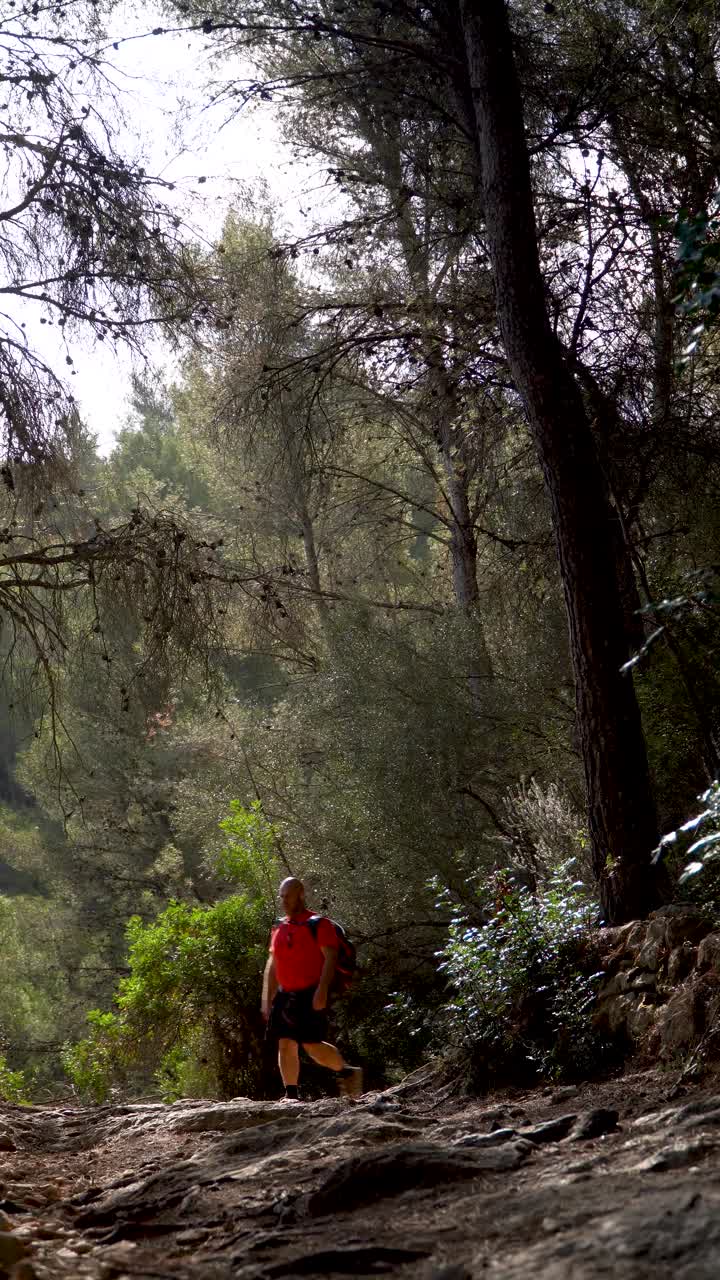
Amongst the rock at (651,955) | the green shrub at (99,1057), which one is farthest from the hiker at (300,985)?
the green shrub at (99,1057)

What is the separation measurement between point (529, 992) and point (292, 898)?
56.9 inches

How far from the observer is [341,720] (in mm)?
12734

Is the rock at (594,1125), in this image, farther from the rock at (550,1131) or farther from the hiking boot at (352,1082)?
the hiking boot at (352,1082)

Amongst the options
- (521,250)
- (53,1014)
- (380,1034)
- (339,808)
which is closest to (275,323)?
(521,250)

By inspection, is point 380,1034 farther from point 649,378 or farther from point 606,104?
point 606,104

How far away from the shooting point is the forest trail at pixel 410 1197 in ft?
8.42

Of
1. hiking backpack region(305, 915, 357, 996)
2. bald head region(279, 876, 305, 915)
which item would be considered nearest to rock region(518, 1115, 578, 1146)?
hiking backpack region(305, 915, 357, 996)

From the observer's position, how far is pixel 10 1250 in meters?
3.10

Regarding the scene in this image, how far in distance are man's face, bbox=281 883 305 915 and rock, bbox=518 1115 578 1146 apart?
9.02 feet

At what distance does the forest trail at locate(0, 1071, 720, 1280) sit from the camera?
2.57 m

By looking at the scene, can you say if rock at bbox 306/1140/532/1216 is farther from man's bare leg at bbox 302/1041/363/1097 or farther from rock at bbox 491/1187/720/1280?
man's bare leg at bbox 302/1041/363/1097

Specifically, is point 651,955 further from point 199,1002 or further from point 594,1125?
point 199,1002

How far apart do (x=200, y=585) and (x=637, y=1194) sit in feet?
18.3

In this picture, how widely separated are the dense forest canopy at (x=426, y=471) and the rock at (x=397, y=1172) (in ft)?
5.39
